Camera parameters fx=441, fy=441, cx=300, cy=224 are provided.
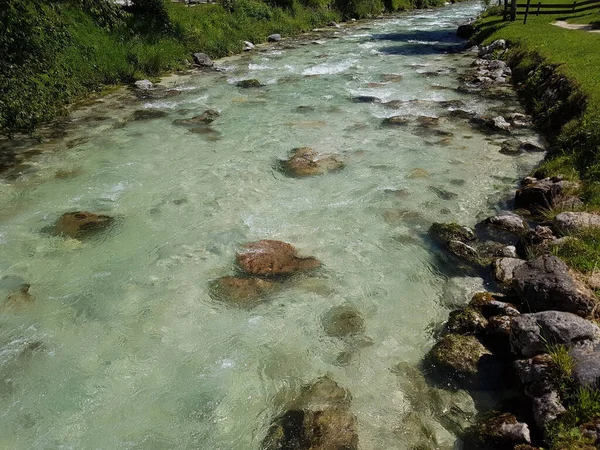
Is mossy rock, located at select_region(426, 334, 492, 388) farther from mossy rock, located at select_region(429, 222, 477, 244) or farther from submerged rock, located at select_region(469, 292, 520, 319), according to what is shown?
mossy rock, located at select_region(429, 222, 477, 244)

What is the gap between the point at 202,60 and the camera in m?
26.5

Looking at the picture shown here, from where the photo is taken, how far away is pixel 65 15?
72.0 ft

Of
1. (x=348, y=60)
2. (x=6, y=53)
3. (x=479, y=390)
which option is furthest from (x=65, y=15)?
(x=479, y=390)

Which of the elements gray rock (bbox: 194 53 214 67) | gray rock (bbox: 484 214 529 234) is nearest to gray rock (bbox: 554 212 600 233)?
gray rock (bbox: 484 214 529 234)

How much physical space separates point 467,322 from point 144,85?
2000 centimetres

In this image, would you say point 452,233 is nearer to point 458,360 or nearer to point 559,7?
point 458,360

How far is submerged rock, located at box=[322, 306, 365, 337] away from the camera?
24.6 ft

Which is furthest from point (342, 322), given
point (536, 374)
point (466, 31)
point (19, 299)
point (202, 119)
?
point (466, 31)

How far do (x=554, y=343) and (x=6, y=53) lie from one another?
46.6 ft

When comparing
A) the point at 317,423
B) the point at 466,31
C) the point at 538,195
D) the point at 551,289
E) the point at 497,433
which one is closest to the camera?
the point at 497,433

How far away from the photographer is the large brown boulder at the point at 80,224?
33.3 ft

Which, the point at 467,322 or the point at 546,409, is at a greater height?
the point at 546,409

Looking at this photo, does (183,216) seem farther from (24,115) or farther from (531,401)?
(531,401)

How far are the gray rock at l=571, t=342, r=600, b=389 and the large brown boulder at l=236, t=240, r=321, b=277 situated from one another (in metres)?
4.88
